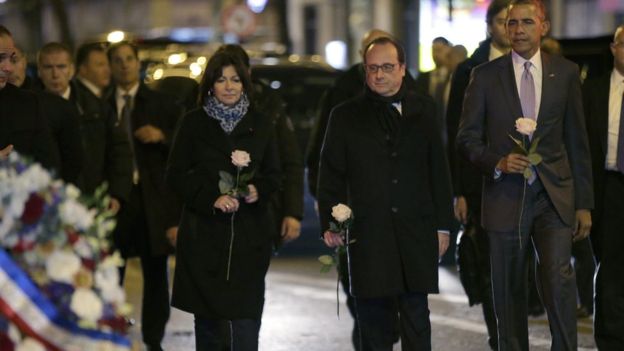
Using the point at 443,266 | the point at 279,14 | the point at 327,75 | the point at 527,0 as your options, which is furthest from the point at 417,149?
the point at 279,14

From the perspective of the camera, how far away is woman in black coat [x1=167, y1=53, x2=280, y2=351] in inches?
326

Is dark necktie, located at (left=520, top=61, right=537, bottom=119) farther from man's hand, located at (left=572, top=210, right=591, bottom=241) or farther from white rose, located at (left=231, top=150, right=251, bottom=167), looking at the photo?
white rose, located at (left=231, top=150, right=251, bottom=167)

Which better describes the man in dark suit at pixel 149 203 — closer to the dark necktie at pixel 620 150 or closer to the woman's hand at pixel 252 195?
the woman's hand at pixel 252 195

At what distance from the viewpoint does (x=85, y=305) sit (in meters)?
5.10

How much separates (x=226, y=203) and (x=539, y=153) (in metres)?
1.73

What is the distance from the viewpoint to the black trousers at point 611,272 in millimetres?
9219

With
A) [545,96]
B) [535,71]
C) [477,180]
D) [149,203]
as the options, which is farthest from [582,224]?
[149,203]

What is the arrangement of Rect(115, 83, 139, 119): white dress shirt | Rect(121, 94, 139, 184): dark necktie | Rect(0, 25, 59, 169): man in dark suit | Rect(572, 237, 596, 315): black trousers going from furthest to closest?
Rect(572, 237, 596, 315): black trousers, Rect(115, 83, 139, 119): white dress shirt, Rect(121, 94, 139, 184): dark necktie, Rect(0, 25, 59, 169): man in dark suit

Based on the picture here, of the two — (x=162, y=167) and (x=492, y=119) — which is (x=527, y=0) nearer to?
(x=492, y=119)

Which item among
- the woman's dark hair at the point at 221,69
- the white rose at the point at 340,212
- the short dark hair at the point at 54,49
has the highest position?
the woman's dark hair at the point at 221,69

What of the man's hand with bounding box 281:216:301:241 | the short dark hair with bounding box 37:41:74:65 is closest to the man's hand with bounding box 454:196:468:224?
the man's hand with bounding box 281:216:301:241

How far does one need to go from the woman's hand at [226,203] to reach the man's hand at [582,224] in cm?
193

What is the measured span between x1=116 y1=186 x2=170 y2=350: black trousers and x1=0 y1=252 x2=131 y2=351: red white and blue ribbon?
4951 millimetres

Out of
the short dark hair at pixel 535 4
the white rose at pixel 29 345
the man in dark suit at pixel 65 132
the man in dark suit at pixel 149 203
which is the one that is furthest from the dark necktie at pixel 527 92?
the white rose at pixel 29 345
